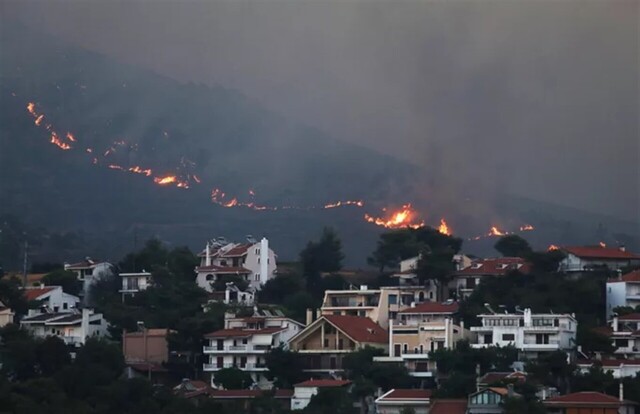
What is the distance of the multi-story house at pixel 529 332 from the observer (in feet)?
162

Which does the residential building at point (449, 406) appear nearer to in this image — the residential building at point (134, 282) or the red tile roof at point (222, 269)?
the red tile roof at point (222, 269)

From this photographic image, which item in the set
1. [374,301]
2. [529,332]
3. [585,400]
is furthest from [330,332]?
[585,400]

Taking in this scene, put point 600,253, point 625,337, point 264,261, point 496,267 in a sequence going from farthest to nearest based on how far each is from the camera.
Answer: point 264,261, point 600,253, point 496,267, point 625,337

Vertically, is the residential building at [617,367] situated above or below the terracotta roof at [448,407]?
above

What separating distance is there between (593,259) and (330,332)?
397 inches

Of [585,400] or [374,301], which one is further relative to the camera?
[374,301]

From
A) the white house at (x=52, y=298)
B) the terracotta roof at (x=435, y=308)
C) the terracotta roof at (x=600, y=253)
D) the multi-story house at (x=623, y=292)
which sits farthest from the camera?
the white house at (x=52, y=298)

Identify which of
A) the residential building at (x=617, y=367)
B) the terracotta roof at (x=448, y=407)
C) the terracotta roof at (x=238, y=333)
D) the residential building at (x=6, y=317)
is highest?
the residential building at (x=6, y=317)

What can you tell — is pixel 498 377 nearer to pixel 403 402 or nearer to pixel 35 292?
pixel 403 402

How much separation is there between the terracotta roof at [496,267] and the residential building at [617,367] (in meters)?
8.68

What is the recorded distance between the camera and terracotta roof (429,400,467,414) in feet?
146

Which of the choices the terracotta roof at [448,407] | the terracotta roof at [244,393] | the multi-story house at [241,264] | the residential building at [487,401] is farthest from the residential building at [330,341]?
the multi-story house at [241,264]

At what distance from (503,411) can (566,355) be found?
4058mm

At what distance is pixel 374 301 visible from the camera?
56.0 m
